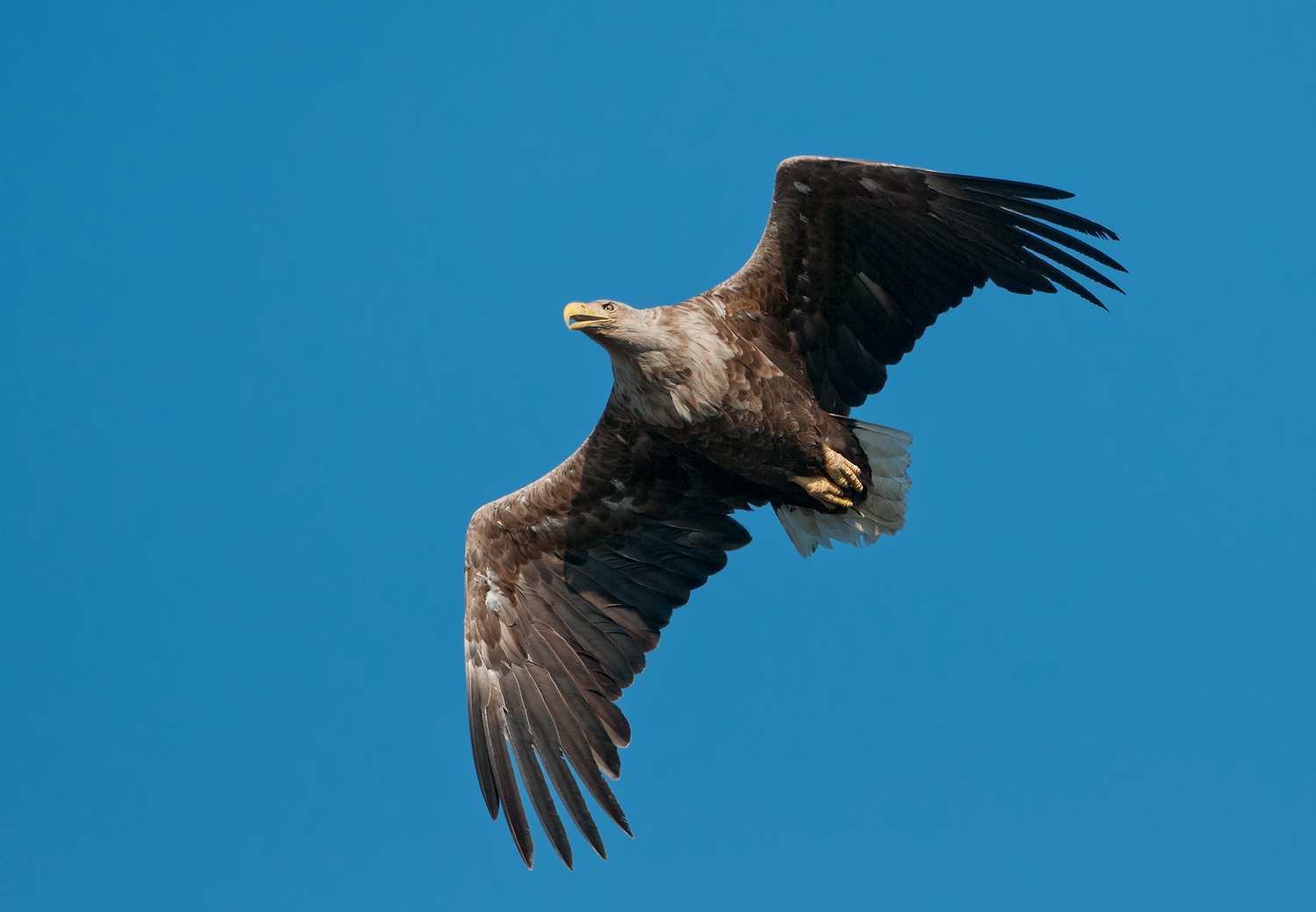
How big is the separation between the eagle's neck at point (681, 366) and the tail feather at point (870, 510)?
1.16 m

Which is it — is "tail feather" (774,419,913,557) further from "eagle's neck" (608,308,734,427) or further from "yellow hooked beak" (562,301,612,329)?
"yellow hooked beak" (562,301,612,329)

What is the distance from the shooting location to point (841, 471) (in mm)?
8641

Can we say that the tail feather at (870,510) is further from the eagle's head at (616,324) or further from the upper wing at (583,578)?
the eagle's head at (616,324)

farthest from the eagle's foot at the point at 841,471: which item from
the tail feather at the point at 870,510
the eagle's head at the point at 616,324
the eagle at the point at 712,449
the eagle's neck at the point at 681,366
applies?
the eagle's head at the point at 616,324

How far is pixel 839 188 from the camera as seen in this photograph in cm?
798

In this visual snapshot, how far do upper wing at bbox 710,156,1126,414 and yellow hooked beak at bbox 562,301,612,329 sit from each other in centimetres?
83

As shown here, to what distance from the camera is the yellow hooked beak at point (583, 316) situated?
25.6 feet

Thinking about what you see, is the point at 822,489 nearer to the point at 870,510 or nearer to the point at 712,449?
the point at 870,510

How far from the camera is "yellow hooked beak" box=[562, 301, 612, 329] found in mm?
7816

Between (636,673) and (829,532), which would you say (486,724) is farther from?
(829,532)

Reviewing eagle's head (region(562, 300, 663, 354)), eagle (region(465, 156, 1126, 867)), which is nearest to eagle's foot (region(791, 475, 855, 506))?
eagle (region(465, 156, 1126, 867))

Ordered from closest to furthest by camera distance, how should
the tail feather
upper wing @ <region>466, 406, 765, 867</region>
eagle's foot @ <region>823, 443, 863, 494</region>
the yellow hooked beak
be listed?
the yellow hooked beak, eagle's foot @ <region>823, 443, 863, 494</region>, upper wing @ <region>466, 406, 765, 867</region>, the tail feather

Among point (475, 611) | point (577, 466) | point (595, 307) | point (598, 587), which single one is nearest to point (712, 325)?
point (595, 307)

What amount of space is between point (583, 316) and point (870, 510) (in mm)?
2617
